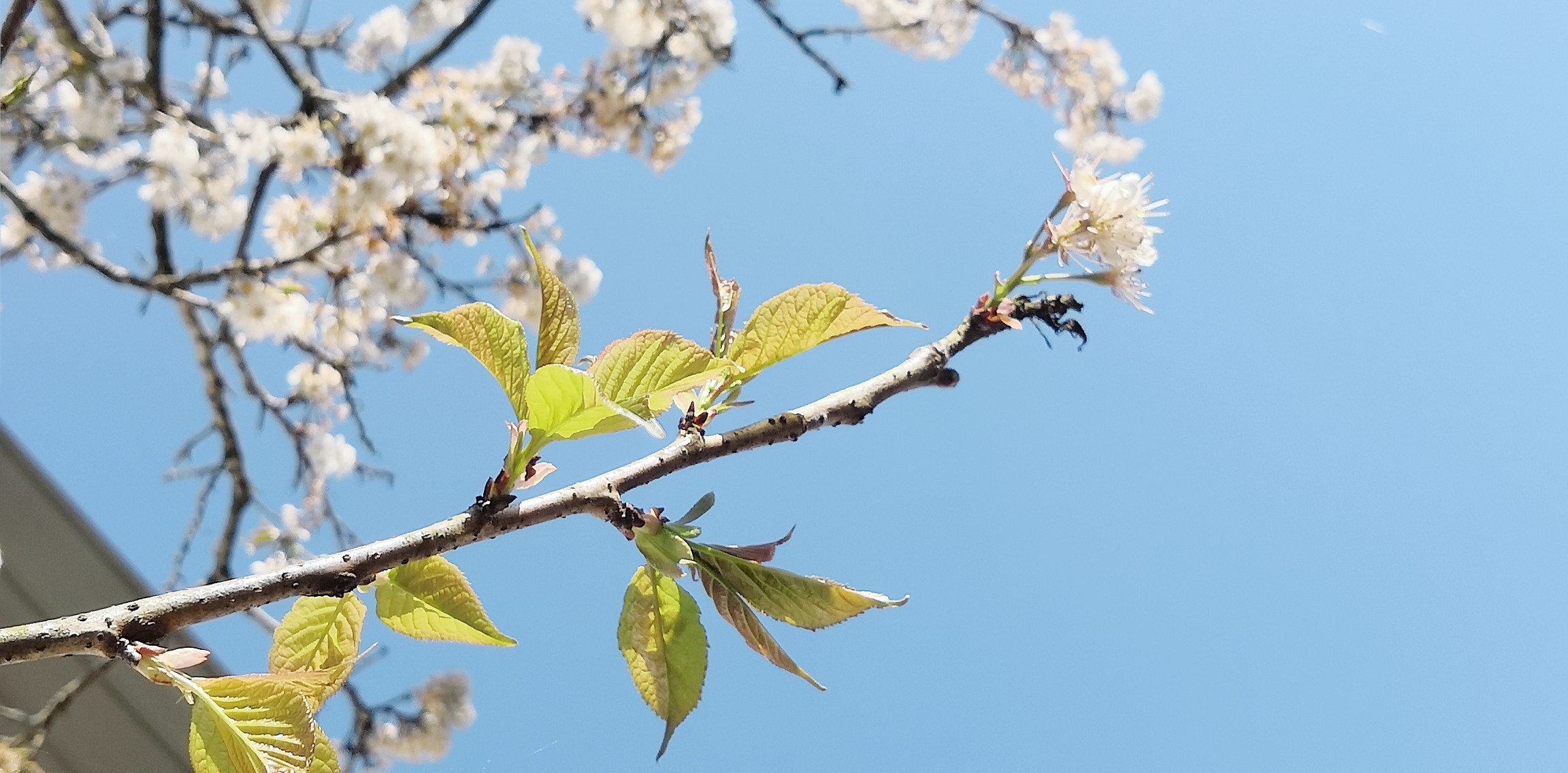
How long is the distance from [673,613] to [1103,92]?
2.28 metres

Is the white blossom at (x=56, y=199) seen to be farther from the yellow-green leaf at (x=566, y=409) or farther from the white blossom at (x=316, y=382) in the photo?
the yellow-green leaf at (x=566, y=409)

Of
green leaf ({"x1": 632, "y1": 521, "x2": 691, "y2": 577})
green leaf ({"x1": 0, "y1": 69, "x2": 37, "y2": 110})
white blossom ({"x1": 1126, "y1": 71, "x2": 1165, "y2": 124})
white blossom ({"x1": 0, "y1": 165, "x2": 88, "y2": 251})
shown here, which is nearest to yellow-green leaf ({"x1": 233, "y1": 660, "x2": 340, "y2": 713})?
green leaf ({"x1": 632, "y1": 521, "x2": 691, "y2": 577})

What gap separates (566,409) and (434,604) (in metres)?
0.10

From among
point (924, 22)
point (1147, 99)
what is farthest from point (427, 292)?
point (1147, 99)

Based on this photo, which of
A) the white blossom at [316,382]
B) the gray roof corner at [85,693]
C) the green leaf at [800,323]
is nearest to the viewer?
the green leaf at [800,323]

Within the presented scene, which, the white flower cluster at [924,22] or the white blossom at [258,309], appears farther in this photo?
the white flower cluster at [924,22]

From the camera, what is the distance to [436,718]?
5.06 feet

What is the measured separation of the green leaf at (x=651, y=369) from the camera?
278mm

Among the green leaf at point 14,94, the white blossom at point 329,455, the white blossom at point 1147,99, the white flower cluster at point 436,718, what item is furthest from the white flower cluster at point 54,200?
the white blossom at point 1147,99

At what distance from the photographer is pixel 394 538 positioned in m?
0.27

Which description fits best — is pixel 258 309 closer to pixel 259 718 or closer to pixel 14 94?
pixel 14 94

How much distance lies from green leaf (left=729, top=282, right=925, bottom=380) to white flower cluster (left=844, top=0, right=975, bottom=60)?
1.68 m

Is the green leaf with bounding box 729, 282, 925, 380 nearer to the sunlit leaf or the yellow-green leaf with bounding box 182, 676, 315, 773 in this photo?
the sunlit leaf

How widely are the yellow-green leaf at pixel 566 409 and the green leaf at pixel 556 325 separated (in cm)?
3
